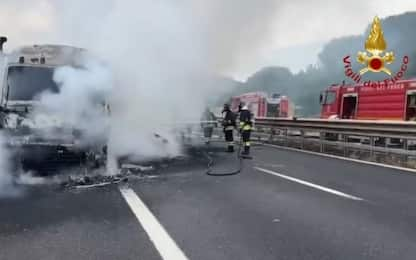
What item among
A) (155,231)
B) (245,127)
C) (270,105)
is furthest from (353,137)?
(270,105)

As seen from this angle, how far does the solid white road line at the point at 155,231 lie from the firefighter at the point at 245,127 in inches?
277

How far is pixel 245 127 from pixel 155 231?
9.34 meters

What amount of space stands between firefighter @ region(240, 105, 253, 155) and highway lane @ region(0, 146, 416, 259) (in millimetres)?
4697

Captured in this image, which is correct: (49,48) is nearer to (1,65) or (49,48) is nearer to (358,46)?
Answer: (1,65)

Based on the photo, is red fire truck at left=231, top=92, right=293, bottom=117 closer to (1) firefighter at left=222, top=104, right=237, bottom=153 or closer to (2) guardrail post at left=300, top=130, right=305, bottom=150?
(2) guardrail post at left=300, top=130, right=305, bottom=150

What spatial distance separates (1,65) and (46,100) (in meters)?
1.35

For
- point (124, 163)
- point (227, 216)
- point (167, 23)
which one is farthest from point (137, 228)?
point (167, 23)

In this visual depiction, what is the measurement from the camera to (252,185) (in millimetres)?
8188

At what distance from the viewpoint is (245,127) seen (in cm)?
1422

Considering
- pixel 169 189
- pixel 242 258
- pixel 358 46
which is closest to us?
pixel 242 258

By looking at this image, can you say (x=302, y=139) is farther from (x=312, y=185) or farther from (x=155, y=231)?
(x=155, y=231)

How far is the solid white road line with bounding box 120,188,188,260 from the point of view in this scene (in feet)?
14.1

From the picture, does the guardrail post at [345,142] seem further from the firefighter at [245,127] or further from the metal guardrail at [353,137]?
the firefighter at [245,127]

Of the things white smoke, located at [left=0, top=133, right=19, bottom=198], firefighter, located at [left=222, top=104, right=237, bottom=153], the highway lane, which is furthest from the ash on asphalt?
firefighter, located at [left=222, top=104, right=237, bottom=153]
